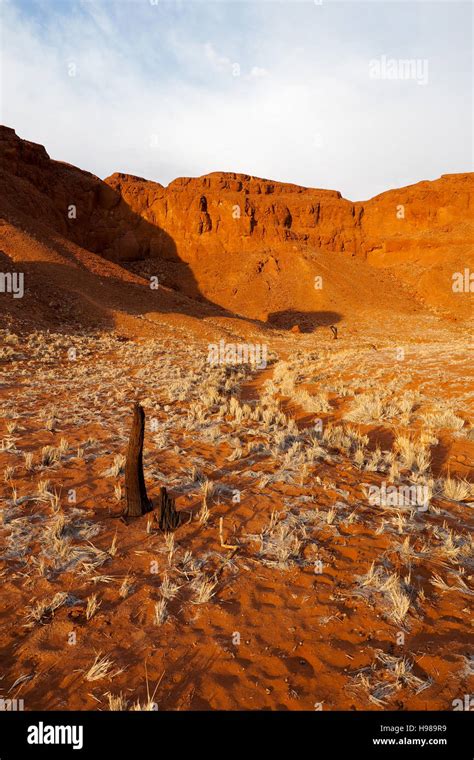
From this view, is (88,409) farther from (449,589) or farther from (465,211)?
(465,211)

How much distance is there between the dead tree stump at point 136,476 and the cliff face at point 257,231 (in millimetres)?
39919

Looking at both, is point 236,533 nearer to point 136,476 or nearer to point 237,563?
point 237,563

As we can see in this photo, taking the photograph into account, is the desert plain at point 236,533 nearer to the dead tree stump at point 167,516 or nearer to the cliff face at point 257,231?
the dead tree stump at point 167,516

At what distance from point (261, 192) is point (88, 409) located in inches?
2505

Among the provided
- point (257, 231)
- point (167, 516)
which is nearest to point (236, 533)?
point (167, 516)

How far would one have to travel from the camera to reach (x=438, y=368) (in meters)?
14.4

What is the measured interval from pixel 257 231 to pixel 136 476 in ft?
186

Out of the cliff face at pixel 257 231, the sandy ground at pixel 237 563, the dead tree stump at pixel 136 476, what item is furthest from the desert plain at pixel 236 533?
the cliff face at pixel 257 231

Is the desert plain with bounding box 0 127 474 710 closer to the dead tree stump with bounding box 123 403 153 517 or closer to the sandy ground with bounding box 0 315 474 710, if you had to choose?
the sandy ground with bounding box 0 315 474 710

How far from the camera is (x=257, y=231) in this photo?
5694 cm

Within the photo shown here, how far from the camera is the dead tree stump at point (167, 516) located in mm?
4734

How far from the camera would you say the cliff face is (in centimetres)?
4753

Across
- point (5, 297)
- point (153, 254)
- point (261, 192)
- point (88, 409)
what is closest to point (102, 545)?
point (88, 409)

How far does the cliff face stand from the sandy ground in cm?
3724
